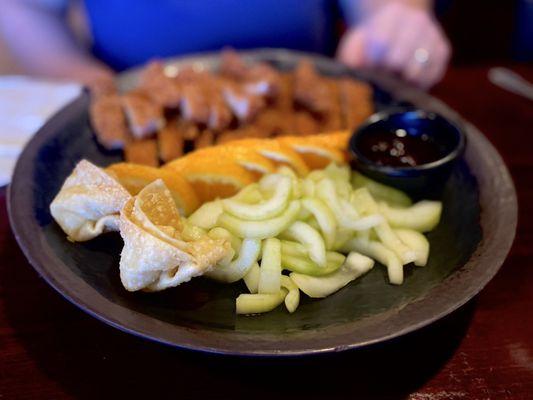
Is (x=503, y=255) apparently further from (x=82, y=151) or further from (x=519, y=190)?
(x=82, y=151)

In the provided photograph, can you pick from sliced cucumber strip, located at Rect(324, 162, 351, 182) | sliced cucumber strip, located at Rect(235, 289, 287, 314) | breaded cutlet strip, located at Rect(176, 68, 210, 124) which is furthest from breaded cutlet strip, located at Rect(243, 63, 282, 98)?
sliced cucumber strip, located at Rect(235, 289, 287, 314)

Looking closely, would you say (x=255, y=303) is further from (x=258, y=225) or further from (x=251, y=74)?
(x=251, y=74)

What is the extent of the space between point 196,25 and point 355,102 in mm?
1161

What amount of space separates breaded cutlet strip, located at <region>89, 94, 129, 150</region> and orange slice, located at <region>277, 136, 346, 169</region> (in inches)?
30.6

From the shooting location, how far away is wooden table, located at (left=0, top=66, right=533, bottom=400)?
5.07ft

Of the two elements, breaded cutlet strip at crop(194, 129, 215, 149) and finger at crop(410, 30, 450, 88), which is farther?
finger at crop(410, 30, 450, 88)

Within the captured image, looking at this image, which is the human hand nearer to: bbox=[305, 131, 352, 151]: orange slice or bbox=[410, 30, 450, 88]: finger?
bbox=[410, 30, 450, 88]: finger

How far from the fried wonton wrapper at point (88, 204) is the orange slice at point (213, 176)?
0.92ft

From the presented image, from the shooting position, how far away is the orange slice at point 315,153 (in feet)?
7.27

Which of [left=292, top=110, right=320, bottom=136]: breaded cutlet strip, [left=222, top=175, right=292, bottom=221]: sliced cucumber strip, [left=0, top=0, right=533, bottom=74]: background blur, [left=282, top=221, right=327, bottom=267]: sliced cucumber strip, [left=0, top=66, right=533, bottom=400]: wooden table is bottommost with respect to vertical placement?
[left=0, top=0, right=533, bottom=74]: background blur

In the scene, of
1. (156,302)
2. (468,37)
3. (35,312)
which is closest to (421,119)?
(156,302)

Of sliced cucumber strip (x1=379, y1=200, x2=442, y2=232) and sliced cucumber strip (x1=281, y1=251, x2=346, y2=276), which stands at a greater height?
sliced cucumber strip (x1=281, y1=251, x2=346, y2=276)

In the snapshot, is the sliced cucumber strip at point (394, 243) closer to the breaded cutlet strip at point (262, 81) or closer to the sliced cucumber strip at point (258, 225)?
the sliced cucumber strip at point (258, 225)

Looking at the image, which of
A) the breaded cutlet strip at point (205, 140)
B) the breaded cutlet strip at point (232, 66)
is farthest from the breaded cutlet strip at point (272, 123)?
the breaded cutlet strip at point (232, 66)
